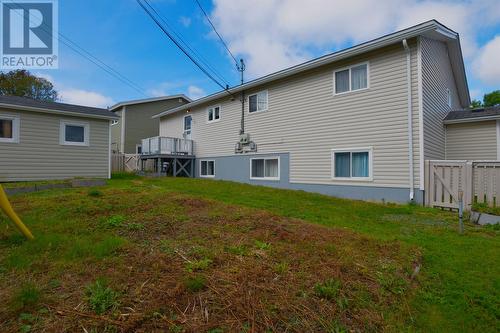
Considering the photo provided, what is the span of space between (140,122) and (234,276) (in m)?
23.2

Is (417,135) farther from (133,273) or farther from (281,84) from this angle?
(133,273)

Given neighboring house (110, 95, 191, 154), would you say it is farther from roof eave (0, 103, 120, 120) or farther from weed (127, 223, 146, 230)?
weed (127, 223, 146, 230)

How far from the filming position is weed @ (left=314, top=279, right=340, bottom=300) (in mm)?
2600

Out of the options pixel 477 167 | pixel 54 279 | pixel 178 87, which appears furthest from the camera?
pixel 178 87

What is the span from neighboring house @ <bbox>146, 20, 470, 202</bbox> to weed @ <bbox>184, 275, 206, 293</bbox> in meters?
8.03

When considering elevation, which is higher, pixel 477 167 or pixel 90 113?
pixel 90 113

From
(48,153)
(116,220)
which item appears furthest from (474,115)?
(48,153)

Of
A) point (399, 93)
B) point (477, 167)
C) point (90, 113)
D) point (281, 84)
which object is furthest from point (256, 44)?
point (477, 167)

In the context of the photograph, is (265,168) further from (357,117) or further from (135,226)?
(135,226)

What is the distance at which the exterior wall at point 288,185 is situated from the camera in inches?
352

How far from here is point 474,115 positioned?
10367 mm

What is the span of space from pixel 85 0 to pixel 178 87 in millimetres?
16839

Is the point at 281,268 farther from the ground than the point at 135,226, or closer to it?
closer to it

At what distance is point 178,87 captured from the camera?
24203 millimetres
